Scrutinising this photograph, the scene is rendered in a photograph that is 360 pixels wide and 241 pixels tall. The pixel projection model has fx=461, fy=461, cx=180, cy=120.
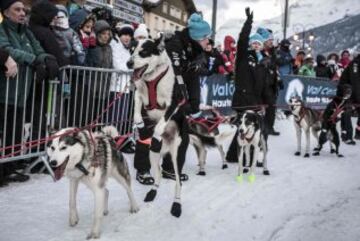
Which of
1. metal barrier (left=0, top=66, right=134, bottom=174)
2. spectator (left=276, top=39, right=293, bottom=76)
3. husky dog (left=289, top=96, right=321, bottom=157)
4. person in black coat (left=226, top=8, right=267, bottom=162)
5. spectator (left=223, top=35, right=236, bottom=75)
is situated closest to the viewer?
metal barrier (left=0, top=66, right=134, bottom=174)

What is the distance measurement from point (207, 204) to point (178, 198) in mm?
492

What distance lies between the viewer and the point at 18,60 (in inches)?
179

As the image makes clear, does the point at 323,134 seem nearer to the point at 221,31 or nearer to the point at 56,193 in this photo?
the point at 56,193

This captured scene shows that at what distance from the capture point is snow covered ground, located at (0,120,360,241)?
12.4 feet

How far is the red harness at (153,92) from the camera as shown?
424cm

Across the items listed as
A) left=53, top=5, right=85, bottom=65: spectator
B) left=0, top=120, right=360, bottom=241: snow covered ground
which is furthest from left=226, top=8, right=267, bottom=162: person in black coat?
left=53, top=5, right=85, bottom=65: spectator

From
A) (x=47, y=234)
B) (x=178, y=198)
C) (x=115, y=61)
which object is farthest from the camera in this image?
(x=115, y=61)

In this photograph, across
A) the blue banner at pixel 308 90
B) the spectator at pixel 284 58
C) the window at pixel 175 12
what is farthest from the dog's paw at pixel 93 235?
the window at pixel 175 12

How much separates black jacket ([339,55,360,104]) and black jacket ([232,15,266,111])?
3.50m

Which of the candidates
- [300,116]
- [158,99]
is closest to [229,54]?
[300,116]

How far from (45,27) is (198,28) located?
172cm

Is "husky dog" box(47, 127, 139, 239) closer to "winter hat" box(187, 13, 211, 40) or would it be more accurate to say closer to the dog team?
the dog team

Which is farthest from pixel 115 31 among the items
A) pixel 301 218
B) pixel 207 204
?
pixel 301 218

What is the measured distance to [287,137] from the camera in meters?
10.2
